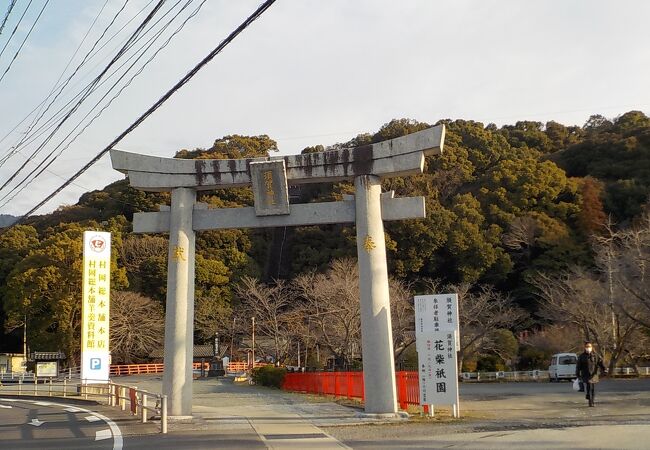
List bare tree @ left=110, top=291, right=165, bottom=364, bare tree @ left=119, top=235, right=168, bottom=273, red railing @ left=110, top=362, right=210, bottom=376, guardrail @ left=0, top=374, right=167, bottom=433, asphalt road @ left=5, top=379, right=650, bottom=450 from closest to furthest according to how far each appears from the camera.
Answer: asphalt road @ left=5, top=379, right=650, bottom=450, guardrail @ left=0, top=374, right=167, bottom=433, bare tree @ left=110, top=291, right=165, bottom=364, red railing @ left=110, top=362, right=210, bottom=376, bare tree @ left=119, top=235, right=168, bottom=273

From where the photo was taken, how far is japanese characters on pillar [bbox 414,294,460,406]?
50.3ft

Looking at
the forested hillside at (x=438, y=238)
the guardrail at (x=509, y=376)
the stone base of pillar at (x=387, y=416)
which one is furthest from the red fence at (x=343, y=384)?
the forested hillside at (x=438, y=238)

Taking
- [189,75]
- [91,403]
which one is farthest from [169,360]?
[91,403]

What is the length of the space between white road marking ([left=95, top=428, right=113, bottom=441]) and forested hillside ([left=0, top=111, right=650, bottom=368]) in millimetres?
34298

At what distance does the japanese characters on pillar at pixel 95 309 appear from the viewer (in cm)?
2616

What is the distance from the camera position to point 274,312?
42438 mm

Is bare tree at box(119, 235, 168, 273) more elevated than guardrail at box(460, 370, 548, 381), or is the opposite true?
bare tree at box(119, 235, 168, 273)

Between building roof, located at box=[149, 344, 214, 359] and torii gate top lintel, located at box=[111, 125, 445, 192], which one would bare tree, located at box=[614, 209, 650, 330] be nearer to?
torii gate top lintel, located at box=[111, 125, 445, 192]

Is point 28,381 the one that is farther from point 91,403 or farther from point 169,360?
point 169,360

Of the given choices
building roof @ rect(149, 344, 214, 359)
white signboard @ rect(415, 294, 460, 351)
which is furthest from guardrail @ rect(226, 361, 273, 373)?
white signboard @ rect(415, 294, 460, 351)

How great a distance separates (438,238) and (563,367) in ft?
49.7

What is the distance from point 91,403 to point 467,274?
28.1 m

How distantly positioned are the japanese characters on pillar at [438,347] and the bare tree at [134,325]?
3636cm

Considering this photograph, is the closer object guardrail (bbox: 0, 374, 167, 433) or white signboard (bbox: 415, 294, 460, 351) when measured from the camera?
guardrail (bbox: 0, 374, 167, 433)
